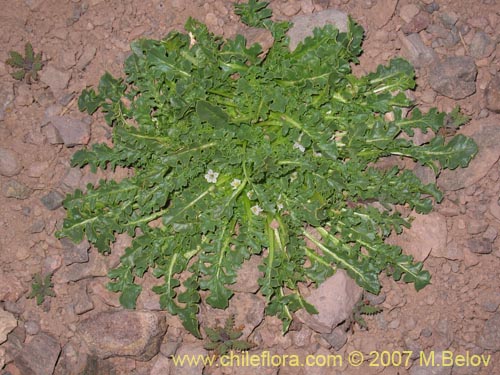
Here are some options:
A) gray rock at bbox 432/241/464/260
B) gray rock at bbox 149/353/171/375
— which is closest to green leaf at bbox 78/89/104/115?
gray rock at bbox 149/353/171/375

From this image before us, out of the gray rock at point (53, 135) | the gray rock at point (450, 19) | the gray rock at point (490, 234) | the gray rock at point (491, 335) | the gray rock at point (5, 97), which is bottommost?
the gray rock at point (491, 335)

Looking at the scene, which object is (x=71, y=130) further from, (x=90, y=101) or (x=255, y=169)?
(x=255, y=169)

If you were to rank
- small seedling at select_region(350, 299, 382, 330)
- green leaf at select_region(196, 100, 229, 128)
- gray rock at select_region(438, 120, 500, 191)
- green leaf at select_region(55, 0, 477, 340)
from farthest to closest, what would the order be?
gray rock at select_region(438, 120, 500, 191), small seedling at select_region(350, 299, 382, 330), green leaf at select_region(55, 0, 477, 340), green leaf at select_region(196, 100, 229, 128)

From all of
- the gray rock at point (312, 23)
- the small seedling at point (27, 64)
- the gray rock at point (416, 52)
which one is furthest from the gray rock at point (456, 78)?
the small seedling at point (27, 64)

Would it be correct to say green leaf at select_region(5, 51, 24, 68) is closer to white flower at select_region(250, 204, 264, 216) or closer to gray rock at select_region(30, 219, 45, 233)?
gray rock at select_region(30, 219, 45, 233)

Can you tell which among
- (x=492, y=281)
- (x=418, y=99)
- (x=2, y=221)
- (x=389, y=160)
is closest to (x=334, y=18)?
(x=418, y=99)

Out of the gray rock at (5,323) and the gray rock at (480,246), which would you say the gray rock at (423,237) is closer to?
the gray rock at (480,246)
